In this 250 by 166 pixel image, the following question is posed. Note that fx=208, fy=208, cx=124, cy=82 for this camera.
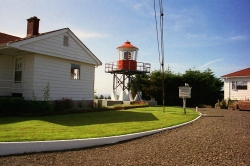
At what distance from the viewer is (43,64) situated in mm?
14031

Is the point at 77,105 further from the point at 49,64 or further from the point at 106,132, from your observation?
the point at 106,132

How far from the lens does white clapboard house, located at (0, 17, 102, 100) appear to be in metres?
13.4

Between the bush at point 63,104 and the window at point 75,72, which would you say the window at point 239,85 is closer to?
the window at point 75,72

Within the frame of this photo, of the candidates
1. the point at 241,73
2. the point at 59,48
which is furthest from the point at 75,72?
the point at 241,73

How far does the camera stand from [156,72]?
2798 cm

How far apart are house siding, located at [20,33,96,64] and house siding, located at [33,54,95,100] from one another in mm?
392

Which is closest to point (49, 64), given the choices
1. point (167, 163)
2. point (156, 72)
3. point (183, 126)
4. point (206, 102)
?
point (183, 126)

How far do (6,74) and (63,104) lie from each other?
4385mm

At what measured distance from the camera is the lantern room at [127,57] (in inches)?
1017

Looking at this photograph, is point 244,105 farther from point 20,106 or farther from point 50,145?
point 50,145

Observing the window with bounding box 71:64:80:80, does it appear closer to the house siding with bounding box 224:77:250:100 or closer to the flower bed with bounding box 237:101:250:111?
the flower bed with bounding box 237:101:250:111

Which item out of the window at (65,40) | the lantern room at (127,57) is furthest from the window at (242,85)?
the window at (65,40)

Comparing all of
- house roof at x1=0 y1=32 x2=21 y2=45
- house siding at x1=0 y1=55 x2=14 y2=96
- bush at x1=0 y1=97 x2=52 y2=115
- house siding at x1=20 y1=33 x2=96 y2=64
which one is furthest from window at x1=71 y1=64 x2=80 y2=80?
house roof at x1=0 y1=32 x2=21 y2=45

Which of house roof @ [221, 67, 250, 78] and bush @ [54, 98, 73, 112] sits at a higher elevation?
house roof @ [221, 67, 250, 78]
